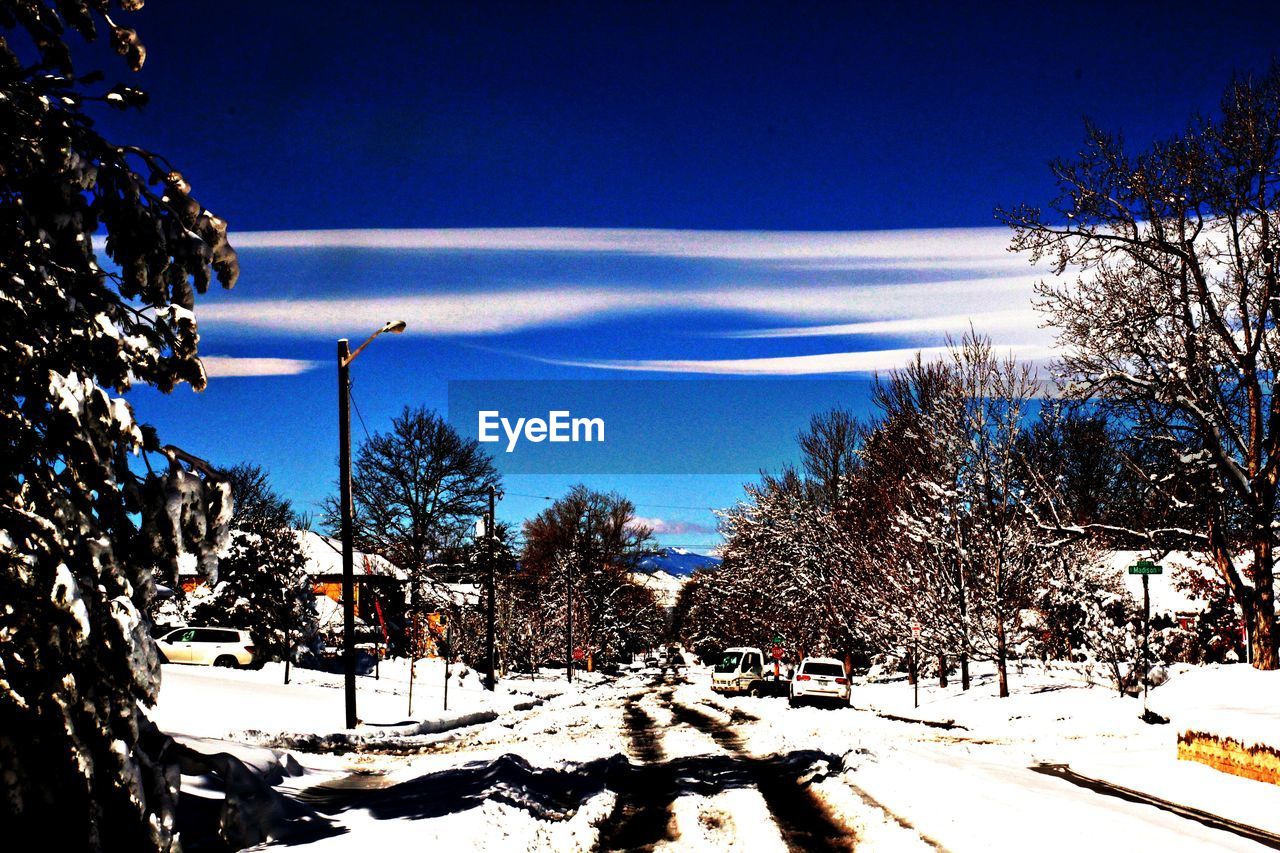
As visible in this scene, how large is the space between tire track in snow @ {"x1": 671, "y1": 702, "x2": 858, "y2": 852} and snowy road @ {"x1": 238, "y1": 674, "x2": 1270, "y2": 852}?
3 cm

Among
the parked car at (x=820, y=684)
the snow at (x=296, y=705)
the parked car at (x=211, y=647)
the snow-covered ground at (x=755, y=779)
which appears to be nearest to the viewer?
the snow-covered ground at (x=755, y=779)

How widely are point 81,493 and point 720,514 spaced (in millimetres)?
60511

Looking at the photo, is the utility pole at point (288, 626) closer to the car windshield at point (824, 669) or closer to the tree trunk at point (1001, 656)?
the car windshield at point (824, 669)

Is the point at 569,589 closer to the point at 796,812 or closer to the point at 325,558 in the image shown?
the point at 325,558

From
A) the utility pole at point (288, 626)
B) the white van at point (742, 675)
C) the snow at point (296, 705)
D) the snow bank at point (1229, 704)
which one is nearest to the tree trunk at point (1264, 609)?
the snow bank at point (1229, 704)

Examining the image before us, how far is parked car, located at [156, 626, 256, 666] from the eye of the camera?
36.3 metres

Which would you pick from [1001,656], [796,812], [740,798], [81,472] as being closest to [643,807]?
[740,798]

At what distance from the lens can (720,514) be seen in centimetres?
6681

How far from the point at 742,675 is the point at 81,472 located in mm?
36563

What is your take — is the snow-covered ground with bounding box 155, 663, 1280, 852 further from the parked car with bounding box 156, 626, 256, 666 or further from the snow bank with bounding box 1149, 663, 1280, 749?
the parked car with bounding box 156, 626, 256, 666

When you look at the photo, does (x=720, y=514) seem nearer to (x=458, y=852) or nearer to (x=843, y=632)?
(x=843, y=632)

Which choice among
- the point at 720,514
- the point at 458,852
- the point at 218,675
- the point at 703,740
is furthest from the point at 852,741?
the point at 720,514

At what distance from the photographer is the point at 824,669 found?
32094 millimetres

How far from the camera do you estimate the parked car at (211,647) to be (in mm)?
36281
